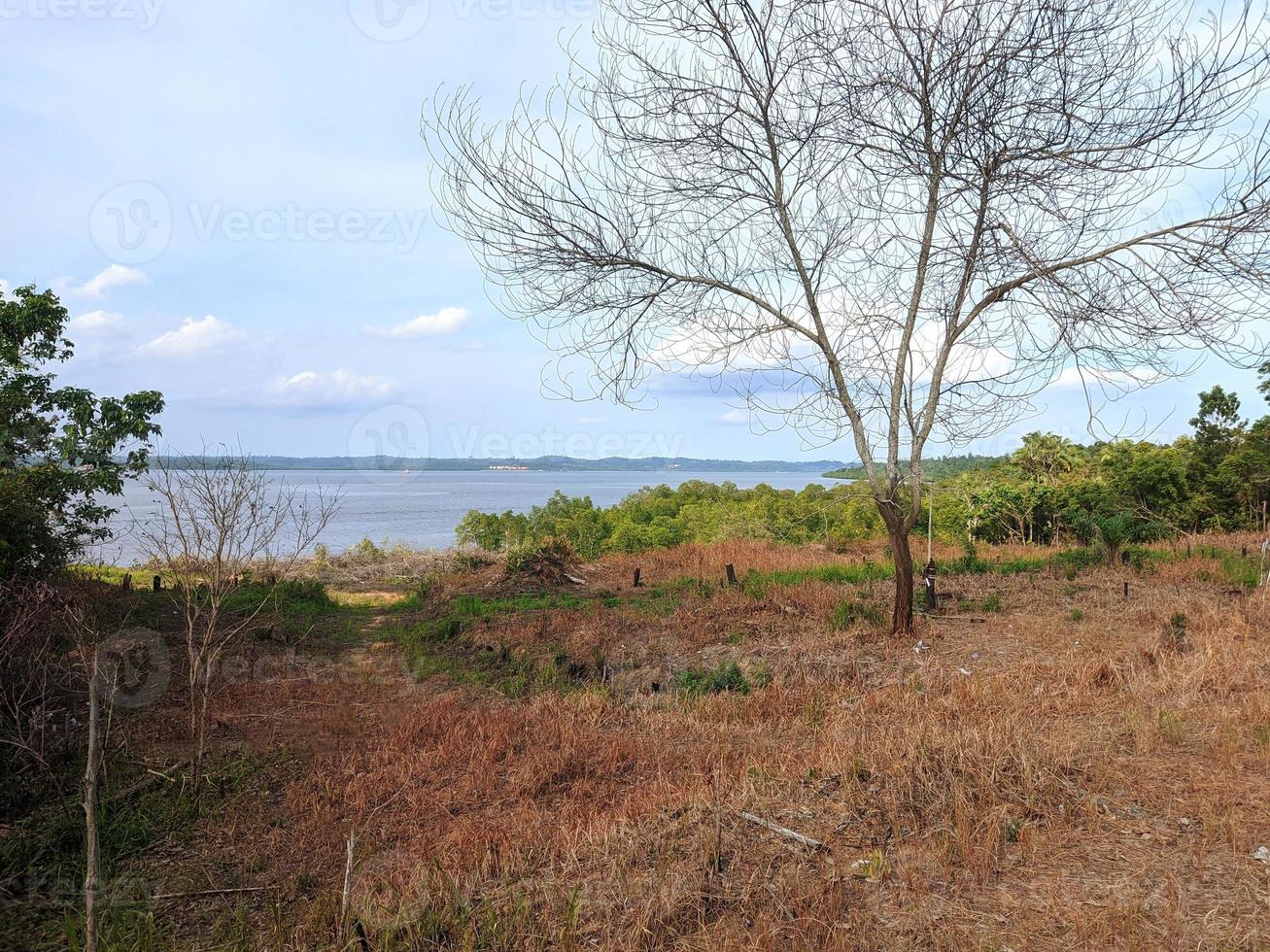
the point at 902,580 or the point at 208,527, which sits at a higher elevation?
the point at 208,527

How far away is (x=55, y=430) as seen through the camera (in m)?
12.9

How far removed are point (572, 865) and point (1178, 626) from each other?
25.8ft

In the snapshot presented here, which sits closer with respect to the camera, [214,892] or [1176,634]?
[214,892]

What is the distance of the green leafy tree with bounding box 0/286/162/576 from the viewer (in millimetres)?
12125

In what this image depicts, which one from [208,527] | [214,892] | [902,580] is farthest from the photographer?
[902,580]

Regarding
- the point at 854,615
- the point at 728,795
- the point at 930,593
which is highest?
the point at 930,593

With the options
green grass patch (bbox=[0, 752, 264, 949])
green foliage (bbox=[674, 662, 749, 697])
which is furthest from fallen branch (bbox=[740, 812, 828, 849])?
green foliage (bbox=[674, 662, 749, 697])

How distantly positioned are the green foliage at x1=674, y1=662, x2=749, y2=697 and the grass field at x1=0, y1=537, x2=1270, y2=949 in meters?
0.06

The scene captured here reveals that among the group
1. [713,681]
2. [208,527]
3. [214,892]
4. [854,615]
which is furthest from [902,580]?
[214,892]

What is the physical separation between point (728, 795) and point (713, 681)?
10.8 feet

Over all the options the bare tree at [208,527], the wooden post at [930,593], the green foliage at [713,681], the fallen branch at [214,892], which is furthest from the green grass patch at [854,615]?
the fallen branch at [214,892]

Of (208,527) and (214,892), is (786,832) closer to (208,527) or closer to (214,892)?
(214,892)

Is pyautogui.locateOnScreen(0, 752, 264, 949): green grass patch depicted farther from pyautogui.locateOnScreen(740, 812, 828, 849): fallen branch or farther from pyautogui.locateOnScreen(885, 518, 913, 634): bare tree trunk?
pyautogui.locateOnScreen(885, 518, 913, 634): bare tree trunk

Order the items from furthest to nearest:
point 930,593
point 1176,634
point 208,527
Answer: point 930,593
point 1176,634
point 208,527
